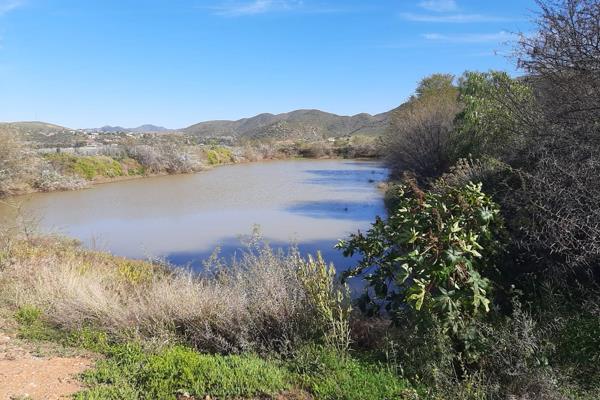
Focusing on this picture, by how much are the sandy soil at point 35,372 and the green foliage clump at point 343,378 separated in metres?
1.75

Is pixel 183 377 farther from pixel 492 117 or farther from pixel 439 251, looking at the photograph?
pixel 492 117

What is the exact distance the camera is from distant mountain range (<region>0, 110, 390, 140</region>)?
80188 mm

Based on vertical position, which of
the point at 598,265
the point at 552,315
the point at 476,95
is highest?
the point at 476,95

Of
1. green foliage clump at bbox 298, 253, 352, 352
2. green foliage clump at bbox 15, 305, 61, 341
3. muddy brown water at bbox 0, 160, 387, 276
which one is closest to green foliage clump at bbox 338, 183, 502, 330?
green foliage clump at bbox 298, 253, 352, 352

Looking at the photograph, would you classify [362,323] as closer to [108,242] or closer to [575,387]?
[575,387]

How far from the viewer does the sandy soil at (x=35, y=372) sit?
340 centimetres

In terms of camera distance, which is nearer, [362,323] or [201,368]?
[201,368]

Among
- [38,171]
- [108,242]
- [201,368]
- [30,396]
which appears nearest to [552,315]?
[201,368]

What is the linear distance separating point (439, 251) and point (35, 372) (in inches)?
134

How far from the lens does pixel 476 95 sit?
56.1 ft

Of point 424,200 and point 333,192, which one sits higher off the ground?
point 424,200

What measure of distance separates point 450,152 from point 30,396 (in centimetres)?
1634

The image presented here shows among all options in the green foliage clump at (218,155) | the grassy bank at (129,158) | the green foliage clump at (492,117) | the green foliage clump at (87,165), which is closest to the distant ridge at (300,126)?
the grassy bank at (129,158)

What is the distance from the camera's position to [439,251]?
3676mm
